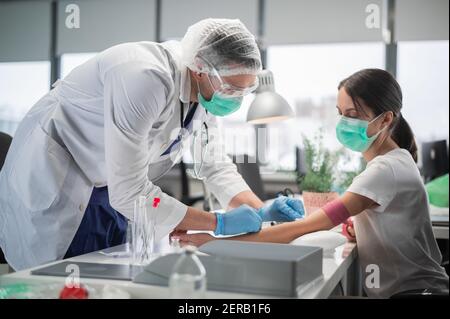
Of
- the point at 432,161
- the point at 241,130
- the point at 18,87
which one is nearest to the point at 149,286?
the point at 18,87

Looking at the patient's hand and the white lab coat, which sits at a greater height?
the white lab coat

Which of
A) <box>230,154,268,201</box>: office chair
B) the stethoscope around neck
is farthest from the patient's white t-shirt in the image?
<box>230,154,268,201</box>: office chair

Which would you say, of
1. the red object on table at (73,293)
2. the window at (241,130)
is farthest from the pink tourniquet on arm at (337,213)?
the window at (241,130)

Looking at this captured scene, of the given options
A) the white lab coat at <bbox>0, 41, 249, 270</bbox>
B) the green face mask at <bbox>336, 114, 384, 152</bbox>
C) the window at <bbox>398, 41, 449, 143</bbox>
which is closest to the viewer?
the white lab coat at <bbox>0, 41, 249, 270</bbox>

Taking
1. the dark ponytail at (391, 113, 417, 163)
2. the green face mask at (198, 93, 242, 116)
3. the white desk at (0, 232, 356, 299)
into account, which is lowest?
the white desk at (0, 232, 356, 299)

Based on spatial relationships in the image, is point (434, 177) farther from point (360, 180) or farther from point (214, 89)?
point (214, 89)

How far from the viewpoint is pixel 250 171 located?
353 centimetres

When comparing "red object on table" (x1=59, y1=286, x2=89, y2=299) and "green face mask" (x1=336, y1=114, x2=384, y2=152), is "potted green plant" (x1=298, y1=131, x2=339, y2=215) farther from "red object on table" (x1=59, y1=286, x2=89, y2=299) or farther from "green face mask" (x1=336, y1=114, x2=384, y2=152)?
"red object on table" (x1=59, y1=286, x2=89, y2=299)

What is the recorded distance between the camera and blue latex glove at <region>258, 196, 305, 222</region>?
1.67m

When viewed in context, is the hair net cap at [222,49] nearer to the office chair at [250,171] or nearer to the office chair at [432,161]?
the office chair at [250,171]

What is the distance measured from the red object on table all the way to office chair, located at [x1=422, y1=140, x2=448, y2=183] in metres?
2.95

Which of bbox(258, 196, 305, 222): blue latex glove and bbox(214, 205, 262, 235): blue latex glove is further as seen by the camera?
bbox(258, 196, 305, 222): blue latex glove
